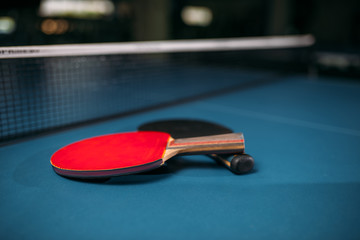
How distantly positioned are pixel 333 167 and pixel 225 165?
30.9 inches

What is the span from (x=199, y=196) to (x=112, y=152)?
63 cm

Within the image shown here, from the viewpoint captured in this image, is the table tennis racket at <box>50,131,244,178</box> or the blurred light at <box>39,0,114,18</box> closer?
the table tennis racket at <box>50,131,244,178</box>

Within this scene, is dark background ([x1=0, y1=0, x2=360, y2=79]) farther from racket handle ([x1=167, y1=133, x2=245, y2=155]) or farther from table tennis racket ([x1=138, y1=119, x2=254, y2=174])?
racket handle ([x1=167, y1=133, x2=245, y2=155])

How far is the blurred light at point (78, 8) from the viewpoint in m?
12.4

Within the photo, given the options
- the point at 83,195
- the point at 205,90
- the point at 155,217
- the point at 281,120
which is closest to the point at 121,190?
the point at 83,195

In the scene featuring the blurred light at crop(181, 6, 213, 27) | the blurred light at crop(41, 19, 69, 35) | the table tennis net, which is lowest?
the table tennis net

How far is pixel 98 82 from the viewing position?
227 inches

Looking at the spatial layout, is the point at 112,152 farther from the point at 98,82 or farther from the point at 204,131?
the point at 98,82

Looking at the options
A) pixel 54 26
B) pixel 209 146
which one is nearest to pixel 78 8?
pixel 54 26

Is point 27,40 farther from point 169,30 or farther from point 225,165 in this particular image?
point 225,165

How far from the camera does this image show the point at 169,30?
366 inches

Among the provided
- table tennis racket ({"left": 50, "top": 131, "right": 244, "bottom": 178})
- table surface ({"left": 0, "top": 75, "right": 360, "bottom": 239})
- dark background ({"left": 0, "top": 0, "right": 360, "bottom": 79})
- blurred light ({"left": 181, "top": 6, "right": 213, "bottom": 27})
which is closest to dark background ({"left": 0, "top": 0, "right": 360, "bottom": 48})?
dark background ({"left": 0, "top": 0, "right": 360, "bottom": 79})

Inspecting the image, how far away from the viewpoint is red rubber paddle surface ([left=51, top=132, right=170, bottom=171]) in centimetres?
182

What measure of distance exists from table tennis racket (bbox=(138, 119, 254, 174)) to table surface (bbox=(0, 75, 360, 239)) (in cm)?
7
